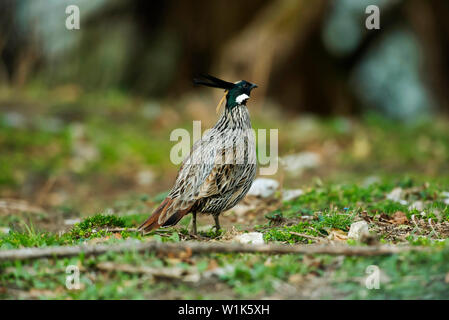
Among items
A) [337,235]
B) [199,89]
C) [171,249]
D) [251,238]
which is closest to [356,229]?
[337,235]

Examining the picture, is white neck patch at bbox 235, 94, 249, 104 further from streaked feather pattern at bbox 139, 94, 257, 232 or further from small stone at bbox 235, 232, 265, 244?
small stone at bbox 235, 232, 265, 244

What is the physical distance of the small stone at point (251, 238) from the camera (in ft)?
15.5

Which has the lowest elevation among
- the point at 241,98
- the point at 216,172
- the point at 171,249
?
the point at 171,249

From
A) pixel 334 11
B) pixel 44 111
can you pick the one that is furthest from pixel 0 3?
pixel 334 11

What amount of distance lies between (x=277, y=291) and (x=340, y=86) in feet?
40.5

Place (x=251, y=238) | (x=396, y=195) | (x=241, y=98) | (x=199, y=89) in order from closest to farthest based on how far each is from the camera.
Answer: (x=251, y=238)
(x=241, y=98)
(x=396, y=195)
(x=199, y=89)

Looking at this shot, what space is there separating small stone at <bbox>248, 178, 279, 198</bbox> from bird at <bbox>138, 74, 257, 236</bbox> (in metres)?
1.20

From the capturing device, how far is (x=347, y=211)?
18.6 ft

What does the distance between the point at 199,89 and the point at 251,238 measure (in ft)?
33.5

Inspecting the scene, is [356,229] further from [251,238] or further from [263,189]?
[263,189]

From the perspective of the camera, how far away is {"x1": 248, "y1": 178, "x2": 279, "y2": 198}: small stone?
670 centimetres

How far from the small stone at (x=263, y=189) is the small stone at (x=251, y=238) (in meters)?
1.80

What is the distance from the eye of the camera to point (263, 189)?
671cm
